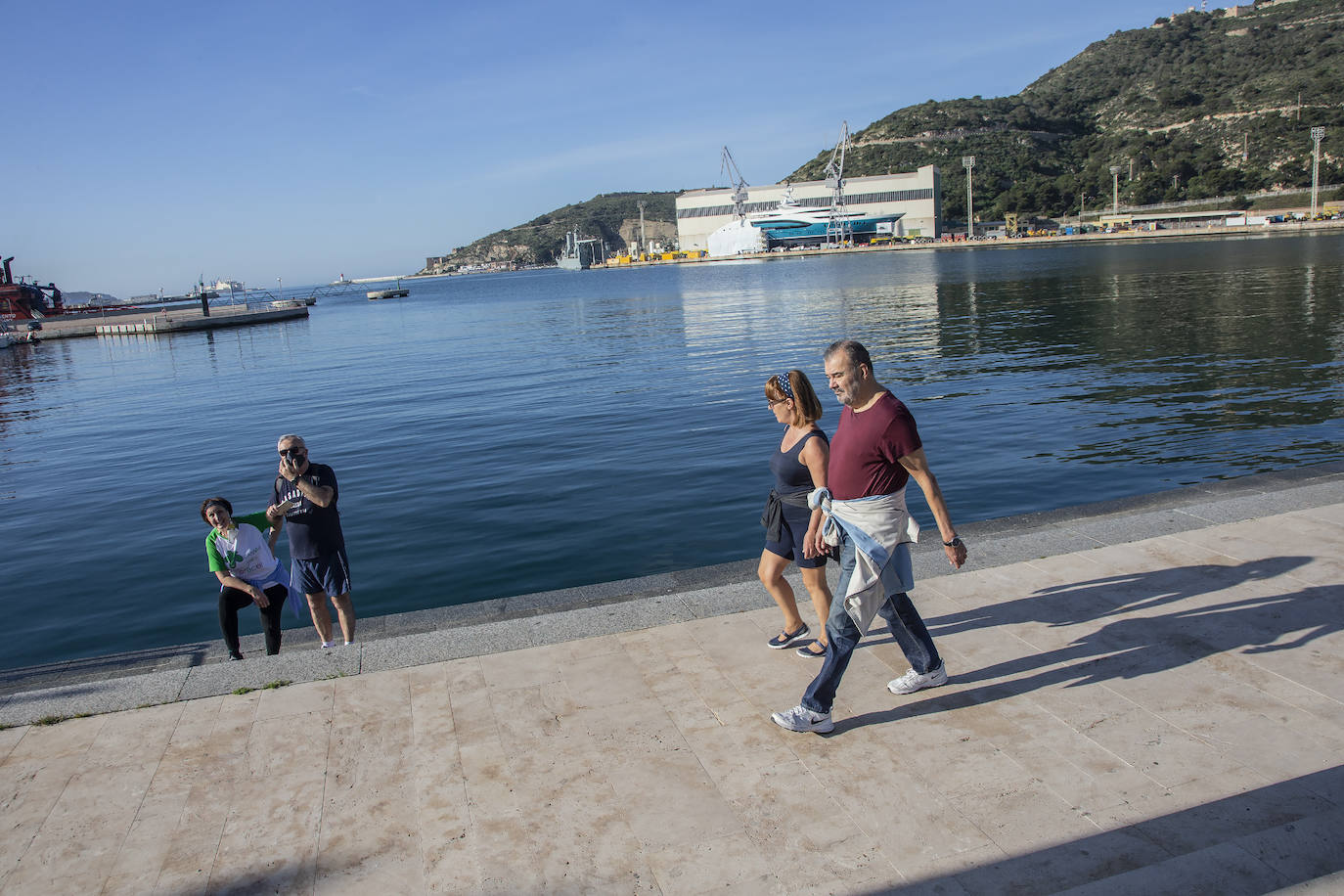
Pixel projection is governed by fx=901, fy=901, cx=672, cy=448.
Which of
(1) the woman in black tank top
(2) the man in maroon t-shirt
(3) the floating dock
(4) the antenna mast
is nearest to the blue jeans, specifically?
(2) the man in maroon t-shirt

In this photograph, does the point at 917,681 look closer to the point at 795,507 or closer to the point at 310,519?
the point at 795,507

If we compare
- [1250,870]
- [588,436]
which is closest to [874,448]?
[1250,870]

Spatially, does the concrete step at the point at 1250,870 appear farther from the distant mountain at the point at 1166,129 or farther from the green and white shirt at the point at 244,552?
the distant mountain at the point at 1166,129

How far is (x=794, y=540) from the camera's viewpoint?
5.17 metres

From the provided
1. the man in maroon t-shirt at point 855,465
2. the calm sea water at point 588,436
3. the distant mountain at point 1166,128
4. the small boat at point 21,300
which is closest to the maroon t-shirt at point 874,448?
the man in maroon t-shirt at point 855,465

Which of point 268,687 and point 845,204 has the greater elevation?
point 845,204

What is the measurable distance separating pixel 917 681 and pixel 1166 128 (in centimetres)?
16843

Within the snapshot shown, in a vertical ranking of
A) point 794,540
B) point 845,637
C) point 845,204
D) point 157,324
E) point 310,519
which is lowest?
point 845,637

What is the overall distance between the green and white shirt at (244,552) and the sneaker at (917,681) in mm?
4500

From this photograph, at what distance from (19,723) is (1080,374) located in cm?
1927

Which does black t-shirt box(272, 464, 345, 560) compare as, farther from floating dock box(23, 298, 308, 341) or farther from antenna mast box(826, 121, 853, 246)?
antenna mast box(826, 121, 853, 246)

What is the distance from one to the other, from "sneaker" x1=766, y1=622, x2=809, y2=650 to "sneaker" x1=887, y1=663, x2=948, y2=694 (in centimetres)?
76

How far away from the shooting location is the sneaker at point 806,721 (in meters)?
4.21

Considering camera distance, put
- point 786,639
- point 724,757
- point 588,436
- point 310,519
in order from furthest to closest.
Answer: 1. point 588,436
2. point 310,519
3. point 786,639
4. point 724,757
